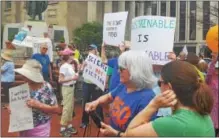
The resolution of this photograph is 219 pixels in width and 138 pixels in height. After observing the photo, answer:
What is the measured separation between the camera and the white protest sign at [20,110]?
4066 mm

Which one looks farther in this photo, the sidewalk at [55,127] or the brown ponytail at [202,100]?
the sidewalk at [55,127]

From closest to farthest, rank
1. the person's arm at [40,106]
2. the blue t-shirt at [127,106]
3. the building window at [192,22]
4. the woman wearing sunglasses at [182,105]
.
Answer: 1. the woman wearing sunglasses at [182,105]
2. the blue t-shirt at [127,106]
3. the person's arm at [40,106]
4. the building window at [192,22]

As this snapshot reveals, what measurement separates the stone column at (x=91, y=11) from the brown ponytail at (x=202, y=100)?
118 ft

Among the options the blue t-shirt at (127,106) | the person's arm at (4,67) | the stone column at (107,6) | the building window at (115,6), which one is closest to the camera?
the blue t-shirt at (127,106)

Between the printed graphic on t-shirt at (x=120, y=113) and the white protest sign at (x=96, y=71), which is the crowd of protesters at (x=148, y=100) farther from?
the white protest sign at (x=96, y=71)

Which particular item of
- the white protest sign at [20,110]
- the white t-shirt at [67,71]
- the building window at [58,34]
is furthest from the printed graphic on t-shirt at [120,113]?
the building window at [58,34]

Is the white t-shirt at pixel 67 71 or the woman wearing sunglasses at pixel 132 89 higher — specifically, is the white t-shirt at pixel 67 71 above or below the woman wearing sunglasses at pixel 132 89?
below

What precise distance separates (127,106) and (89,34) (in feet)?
100

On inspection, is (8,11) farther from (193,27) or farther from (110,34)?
(110,34)

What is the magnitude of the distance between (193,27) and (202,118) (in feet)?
126

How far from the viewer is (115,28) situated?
274 inches

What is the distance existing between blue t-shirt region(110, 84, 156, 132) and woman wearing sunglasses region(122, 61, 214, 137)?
0.61 meters

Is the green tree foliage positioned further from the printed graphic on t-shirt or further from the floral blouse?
the printed graphic on t-shirt

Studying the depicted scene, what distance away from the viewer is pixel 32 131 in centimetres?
415
